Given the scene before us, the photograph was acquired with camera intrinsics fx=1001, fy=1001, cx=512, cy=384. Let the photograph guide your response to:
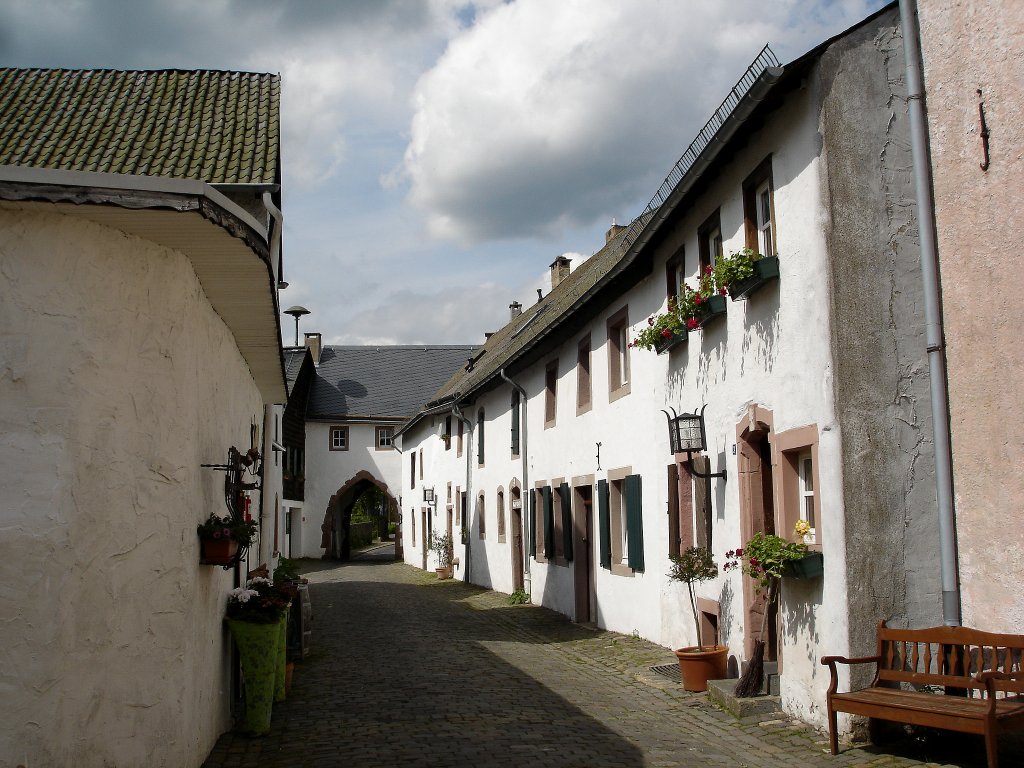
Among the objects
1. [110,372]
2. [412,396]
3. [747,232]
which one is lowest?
[110,372]

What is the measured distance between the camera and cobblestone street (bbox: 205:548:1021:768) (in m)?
7.20

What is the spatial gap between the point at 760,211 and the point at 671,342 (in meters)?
2.64

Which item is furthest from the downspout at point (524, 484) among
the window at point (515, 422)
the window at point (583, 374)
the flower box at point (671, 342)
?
the flower box at point (671, 342)

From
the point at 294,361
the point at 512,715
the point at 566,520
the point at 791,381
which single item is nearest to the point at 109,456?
the point at 512,715

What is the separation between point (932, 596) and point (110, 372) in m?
5.85

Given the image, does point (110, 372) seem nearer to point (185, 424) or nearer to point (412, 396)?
point (185, 424)

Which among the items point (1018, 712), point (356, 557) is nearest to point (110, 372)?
point (1018, 712)

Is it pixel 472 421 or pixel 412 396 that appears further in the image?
pixel 412 396

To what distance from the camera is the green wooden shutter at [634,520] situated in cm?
1331

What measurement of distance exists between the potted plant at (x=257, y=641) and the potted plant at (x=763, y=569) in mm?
3952

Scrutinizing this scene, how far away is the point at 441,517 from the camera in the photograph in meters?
31.7

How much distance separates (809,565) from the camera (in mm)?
7766

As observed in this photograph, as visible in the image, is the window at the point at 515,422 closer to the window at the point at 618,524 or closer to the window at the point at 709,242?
the window at the point at 618,524

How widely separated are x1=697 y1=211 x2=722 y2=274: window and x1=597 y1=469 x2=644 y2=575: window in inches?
142
